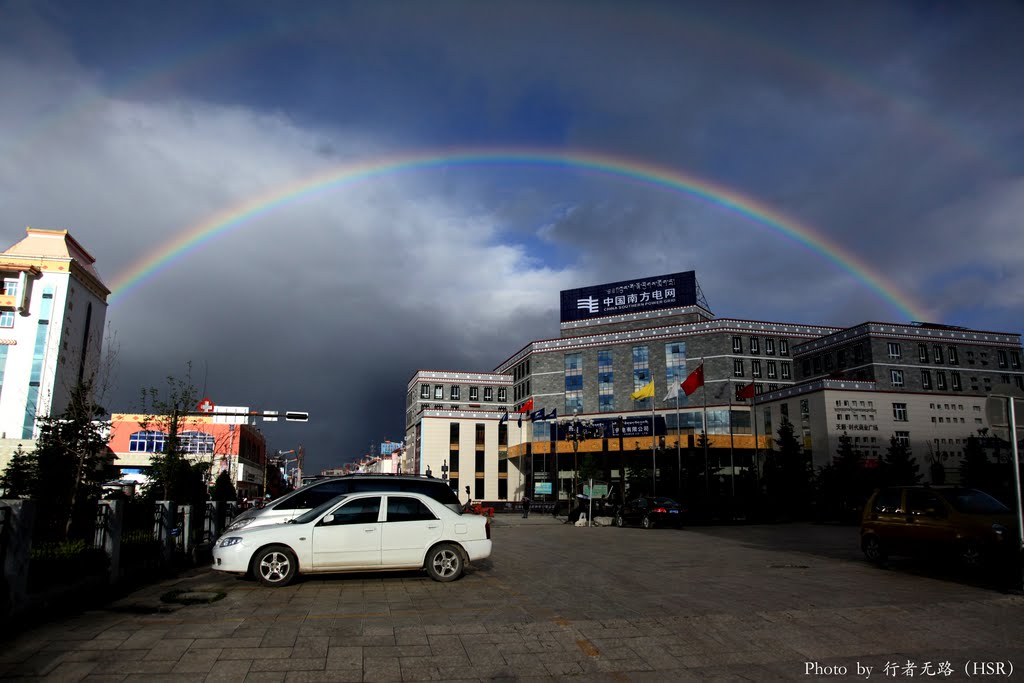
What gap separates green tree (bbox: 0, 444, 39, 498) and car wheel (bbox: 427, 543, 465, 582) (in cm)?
729

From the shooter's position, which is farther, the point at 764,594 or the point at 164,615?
the point at 764,594

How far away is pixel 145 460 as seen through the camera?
8181cm

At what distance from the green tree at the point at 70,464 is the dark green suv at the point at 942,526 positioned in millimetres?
15477

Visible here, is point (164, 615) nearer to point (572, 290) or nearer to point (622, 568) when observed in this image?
point (622, 568)

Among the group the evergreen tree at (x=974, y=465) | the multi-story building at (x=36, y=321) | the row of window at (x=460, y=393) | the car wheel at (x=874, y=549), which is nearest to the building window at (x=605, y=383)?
the row of window at (x=460, y=393)

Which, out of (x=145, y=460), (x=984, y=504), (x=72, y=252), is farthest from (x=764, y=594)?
(x=72, y=252)

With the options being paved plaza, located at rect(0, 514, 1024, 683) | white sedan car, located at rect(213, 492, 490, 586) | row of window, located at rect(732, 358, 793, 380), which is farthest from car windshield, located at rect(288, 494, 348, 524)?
row of window, located at rect(732, 358, 793, 380)

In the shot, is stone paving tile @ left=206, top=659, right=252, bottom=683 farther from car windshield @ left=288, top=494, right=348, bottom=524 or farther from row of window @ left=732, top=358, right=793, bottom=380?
row of window @ left=732, top=358, right=793, bottom=380

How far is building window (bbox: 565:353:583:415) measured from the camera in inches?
3337

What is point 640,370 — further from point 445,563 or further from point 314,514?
point 314,514

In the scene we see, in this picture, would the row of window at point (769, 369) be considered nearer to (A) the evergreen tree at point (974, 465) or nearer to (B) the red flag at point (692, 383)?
(A) the evergreen tree at point (974, 465)

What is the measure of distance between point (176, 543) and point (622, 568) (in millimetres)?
9790

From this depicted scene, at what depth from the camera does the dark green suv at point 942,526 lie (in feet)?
37.4

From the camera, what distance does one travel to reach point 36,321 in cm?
8888
